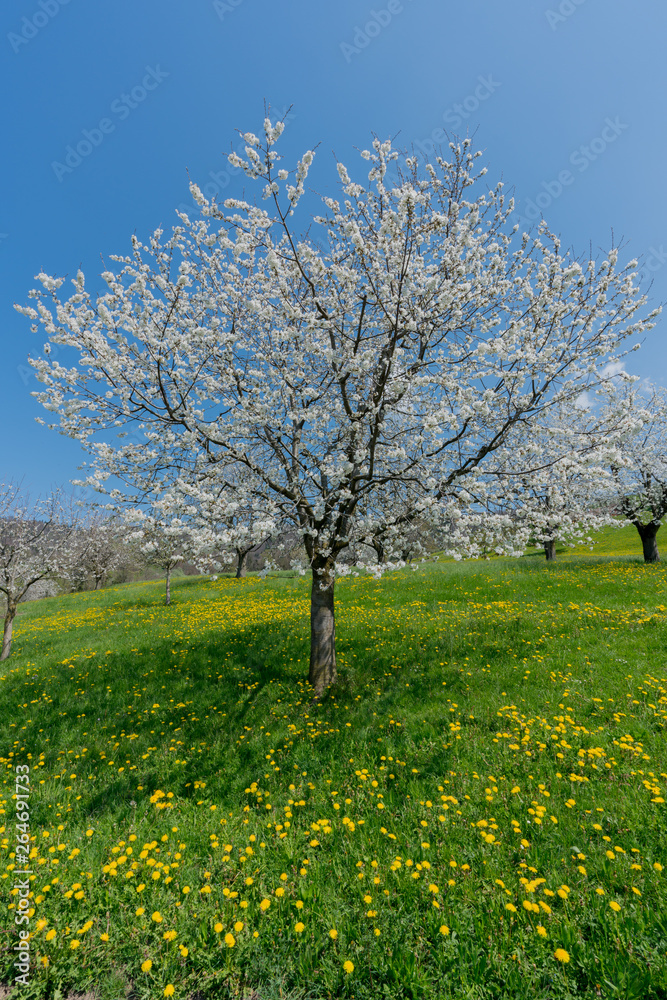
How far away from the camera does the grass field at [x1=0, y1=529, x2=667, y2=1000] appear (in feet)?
11.0

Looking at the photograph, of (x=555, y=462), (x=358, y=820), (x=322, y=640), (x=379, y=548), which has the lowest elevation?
(x=358, y=820)

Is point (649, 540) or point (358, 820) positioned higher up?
point (649, 540)

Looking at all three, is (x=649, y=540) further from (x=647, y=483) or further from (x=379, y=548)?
(x=379, y=548)

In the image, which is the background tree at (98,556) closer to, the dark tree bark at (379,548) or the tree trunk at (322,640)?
the tree trunk at (322,640)

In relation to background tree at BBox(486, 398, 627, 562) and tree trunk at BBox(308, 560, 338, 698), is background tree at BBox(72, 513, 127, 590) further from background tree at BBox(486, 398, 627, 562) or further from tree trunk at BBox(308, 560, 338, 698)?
background tree at BBox(486, 398, 627, 562)

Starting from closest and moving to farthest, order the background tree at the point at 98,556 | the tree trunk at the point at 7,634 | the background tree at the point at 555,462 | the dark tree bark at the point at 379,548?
the background tree at the point at 555,462, the dark tree bark at the point at 379,548, the tree trunk at the point at 7,634, the background tree at the point at 98,556

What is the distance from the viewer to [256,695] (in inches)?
341

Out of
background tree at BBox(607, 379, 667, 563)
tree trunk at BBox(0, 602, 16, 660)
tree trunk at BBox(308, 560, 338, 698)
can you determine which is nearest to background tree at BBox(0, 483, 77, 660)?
tree trunk at BBox(0, 602, 16, 660)

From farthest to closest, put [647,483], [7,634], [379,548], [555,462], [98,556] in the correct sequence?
[98,556] → [647,483] → [7,634] → [379,548] → [555,462]

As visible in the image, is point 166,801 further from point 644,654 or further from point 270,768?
point 644,654

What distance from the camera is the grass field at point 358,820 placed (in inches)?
133

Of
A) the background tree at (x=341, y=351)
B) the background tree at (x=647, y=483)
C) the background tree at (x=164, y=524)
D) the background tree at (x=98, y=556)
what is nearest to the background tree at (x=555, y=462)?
the background tree at (x=341, y=351)

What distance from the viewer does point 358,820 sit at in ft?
16.3

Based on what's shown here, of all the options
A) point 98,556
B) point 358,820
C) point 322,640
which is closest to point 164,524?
point 322,640
